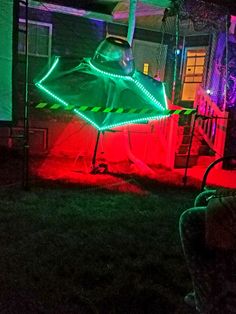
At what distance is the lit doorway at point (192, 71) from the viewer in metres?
14.6

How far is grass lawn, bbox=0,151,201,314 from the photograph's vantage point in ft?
11.0

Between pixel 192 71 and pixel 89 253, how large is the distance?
39.1 ft

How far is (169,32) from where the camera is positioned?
14.2 m

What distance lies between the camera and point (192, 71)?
48.9 feet

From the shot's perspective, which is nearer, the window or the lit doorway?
the window

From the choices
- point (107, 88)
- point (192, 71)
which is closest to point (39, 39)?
point (107, 88)

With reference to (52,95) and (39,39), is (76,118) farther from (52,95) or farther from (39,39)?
(52,95)

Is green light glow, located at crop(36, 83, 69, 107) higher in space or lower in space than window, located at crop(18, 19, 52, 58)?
lower

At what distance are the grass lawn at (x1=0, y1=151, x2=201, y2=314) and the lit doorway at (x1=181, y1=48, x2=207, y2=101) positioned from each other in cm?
912

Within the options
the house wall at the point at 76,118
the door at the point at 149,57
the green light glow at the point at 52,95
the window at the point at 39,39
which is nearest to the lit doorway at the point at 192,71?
the house wall at the point at 76,118

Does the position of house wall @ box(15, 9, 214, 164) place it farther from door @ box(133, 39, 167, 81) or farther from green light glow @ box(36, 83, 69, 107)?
green light glow @ box(36, 83, 69, 107)

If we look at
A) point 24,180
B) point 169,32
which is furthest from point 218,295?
point 169,32

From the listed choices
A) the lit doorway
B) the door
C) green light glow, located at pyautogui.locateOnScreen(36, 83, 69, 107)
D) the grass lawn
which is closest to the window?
the door

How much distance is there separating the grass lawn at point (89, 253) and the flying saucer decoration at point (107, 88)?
5.34 ft
